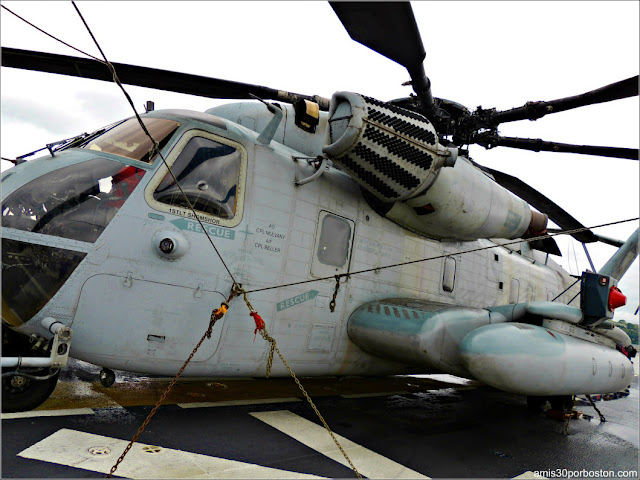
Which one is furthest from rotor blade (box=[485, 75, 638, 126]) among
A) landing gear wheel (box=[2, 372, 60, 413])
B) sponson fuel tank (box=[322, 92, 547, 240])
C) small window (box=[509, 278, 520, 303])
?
landing gear wheel (box=[2, 372, 60, 413])

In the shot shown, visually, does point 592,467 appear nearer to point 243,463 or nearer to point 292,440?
point 292,440

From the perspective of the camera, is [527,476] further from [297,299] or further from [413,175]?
[413,175]

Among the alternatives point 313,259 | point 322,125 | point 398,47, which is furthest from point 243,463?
point 322,125

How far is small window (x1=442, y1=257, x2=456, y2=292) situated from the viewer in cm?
690

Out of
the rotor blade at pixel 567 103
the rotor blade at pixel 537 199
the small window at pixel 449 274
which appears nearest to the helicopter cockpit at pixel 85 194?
the small window at pixel 449 274

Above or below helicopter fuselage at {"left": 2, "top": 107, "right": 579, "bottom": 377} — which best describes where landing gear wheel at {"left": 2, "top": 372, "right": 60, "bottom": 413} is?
below

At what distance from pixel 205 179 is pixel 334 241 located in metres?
1.76

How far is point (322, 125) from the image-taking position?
239 inches

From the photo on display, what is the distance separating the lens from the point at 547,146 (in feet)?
22.4

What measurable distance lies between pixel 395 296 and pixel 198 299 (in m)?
2.85

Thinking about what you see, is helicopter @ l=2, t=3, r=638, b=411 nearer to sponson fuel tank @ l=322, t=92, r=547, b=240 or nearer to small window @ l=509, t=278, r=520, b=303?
sponson fuel tank @ l=322, t=92, r=547, b=240

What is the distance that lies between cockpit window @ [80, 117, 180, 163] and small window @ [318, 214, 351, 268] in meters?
2.04

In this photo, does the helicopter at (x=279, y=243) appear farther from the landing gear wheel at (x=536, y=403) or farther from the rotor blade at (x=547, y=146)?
the landing gear wheel at (x=536, y=403)

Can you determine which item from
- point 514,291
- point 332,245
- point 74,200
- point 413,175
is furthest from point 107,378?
point 514,291
